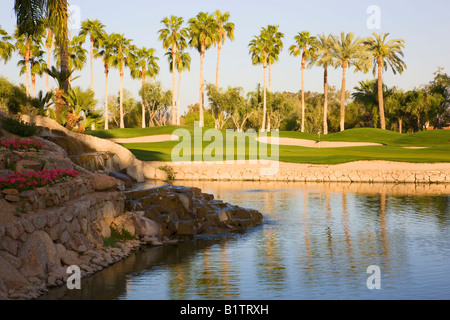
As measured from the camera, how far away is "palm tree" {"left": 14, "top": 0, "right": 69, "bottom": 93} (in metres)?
27.2

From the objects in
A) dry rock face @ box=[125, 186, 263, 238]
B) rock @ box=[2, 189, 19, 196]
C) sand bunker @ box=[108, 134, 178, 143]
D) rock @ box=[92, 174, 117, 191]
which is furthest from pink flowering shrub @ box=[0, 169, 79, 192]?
sand bunker @ box=[108, 134, 178, 143]

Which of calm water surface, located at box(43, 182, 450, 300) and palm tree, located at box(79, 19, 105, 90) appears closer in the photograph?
calm water surface, located at box(43, 182, 450, 300)

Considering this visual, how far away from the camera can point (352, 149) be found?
2064 inches

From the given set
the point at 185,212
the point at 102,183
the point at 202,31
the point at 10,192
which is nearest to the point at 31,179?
the point at 10,192

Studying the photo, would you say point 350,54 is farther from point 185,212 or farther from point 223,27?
point 185,212

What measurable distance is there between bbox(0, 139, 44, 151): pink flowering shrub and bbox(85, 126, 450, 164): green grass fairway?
24285 millimetres

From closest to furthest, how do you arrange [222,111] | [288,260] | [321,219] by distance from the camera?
[288,260]
[321,219]
[222,111]

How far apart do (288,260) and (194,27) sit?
68.3m

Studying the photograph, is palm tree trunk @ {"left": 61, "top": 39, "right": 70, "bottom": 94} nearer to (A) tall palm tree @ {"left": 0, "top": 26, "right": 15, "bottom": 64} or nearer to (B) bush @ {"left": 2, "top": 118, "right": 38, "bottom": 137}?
(B) bush @ {"left": 2, "top": 118, "right": 38, "bottom": 137}

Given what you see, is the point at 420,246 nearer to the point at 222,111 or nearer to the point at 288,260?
the point at 288,260

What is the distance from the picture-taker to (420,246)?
17.4m

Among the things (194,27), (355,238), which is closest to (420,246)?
(355,238)

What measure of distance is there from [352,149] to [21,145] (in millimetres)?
38328
